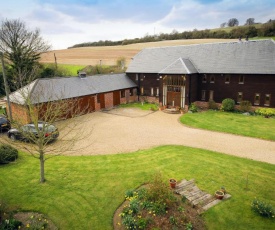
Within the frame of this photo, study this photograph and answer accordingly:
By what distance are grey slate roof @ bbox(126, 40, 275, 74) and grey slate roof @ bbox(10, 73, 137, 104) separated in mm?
3862

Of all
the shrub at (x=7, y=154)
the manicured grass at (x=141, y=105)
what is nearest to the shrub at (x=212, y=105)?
the manicured grass at (x=141, y=105)

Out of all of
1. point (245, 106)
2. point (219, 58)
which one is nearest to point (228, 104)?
point (245, 106)

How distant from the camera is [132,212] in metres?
9.20

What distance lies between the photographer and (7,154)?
14.8 m

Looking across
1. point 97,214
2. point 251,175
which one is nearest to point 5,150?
point 97,214

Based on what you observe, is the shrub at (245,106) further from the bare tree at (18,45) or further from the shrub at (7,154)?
the bare tree at (18,45)

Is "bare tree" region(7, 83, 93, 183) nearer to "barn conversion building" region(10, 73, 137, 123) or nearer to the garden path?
"barn conversion building" region(10, 73, 137, 123)

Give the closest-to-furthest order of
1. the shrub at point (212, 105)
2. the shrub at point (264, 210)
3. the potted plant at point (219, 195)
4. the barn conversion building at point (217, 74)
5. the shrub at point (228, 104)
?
the shrub at point (264, 210), the potted plant at point (219, 195), the barn conversion building at point (217, 74), the shrub at point (228, 104), the shrub at point (212, 105)

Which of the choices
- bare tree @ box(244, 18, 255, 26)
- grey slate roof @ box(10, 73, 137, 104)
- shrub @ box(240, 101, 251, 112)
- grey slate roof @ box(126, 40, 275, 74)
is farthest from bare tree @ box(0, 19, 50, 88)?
bare tree @ box(244, 18, 255, 26)

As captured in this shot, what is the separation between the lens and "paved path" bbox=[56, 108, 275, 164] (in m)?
16.8

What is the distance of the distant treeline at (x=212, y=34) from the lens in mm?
47906

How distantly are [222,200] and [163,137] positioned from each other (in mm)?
9843

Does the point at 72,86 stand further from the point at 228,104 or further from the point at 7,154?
the point at 228,104

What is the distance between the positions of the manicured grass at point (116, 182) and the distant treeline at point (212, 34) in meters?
29.4
